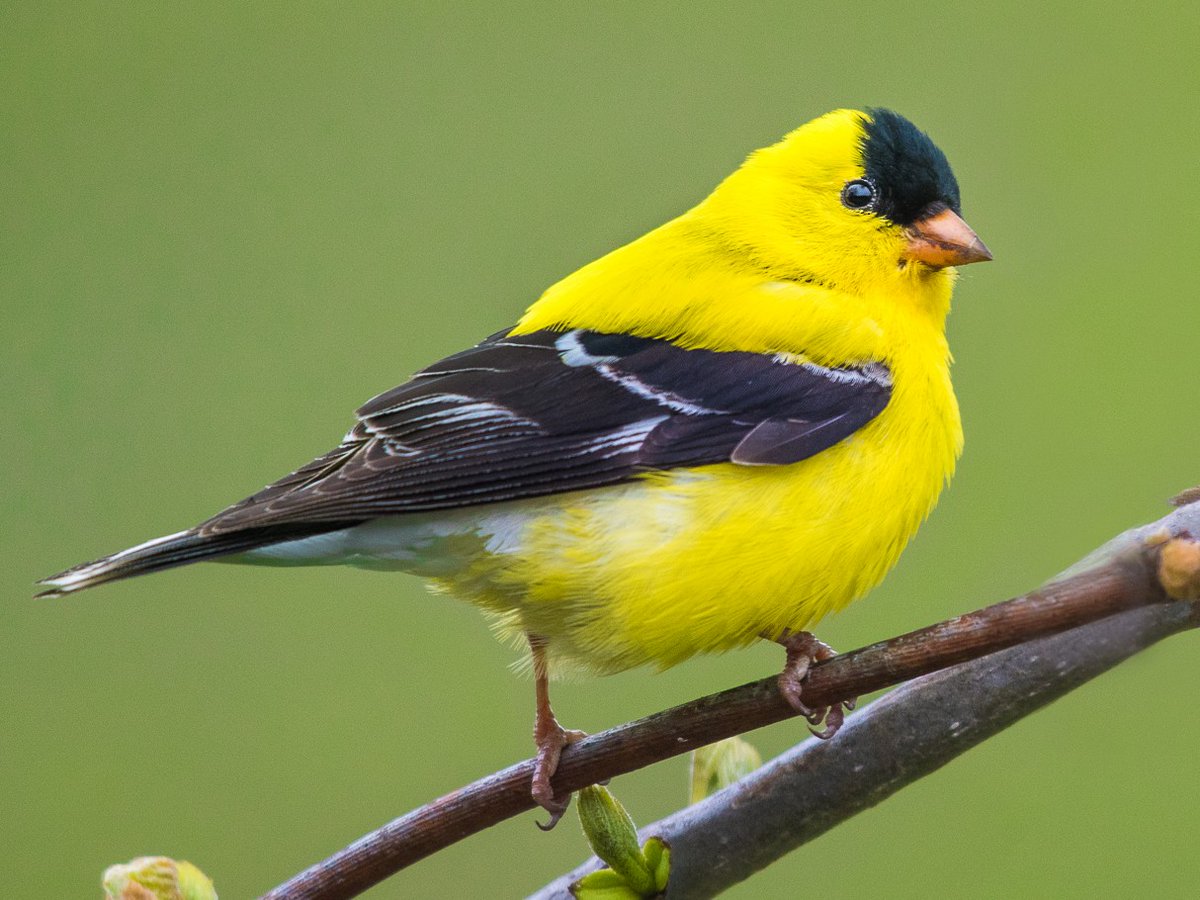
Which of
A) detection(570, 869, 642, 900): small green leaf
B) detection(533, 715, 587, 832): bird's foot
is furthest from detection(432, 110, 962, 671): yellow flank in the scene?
detection(570, 869, 642, 900): small green leaf

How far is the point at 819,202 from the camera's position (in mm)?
2553

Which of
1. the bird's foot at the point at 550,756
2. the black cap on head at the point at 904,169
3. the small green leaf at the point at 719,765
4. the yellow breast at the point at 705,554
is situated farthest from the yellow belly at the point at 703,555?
the black cap on head at the point at 904,169

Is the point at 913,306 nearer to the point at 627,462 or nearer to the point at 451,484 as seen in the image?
the point at 627,462

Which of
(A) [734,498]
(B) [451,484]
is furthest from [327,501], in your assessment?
(A) [734,498]

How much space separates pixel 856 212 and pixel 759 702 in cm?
118

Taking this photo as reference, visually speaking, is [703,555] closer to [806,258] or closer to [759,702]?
[759,702]

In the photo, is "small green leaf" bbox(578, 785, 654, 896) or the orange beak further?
the orange beak

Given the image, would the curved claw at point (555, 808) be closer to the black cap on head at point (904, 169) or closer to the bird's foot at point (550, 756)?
the bird's foot at point (550, 756)

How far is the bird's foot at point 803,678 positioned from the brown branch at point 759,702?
0.02m

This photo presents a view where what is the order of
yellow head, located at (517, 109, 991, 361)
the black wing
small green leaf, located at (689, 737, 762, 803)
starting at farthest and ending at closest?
yellow head, located at (517, 109, 991, 361) → the black wing → small green leaf, located at (689, 737, 762, 803)

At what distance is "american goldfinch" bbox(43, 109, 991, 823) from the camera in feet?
6.57

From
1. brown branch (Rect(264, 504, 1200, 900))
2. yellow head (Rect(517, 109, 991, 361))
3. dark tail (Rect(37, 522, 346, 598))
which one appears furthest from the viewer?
yellow head (Rect(517, 109, 991, 361))

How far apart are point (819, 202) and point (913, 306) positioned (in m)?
0.27

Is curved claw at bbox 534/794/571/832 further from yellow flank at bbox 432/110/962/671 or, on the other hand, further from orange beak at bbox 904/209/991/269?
orange beak at bbox 904/209/991/269
